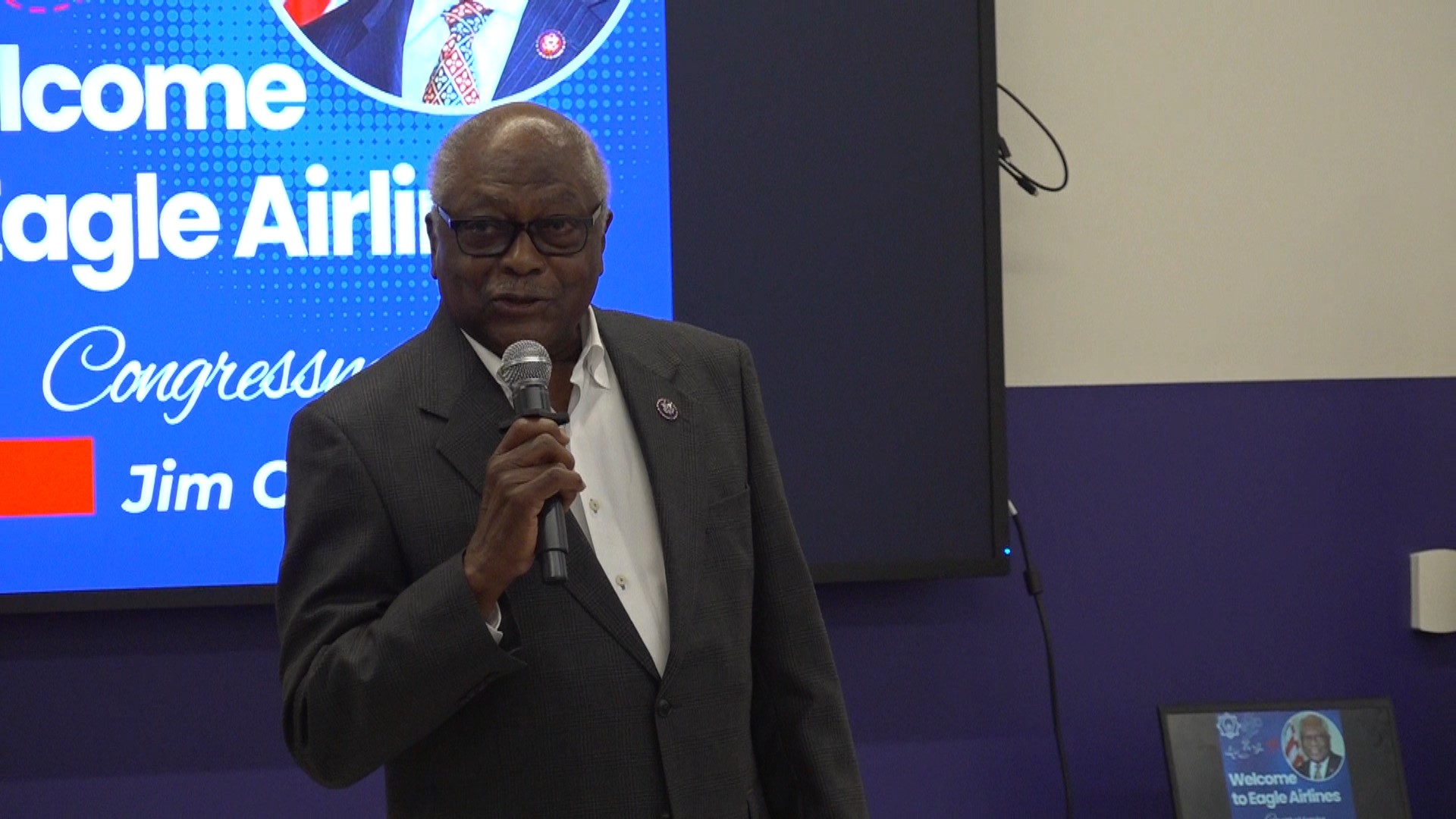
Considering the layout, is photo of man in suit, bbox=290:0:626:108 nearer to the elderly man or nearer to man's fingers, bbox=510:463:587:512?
the elderly man

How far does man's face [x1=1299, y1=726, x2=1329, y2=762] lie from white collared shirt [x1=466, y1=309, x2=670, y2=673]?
6.13 ft

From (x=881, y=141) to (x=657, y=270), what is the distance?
50cm

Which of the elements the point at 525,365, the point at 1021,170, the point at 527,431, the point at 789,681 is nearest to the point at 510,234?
the point at 525,365

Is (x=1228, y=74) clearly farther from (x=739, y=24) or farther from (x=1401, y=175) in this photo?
(x=739, y=24)

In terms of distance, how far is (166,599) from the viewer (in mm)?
2703

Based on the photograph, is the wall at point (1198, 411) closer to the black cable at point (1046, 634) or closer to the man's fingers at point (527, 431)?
the black cable at point (1046, 634)

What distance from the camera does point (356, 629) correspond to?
143 centimetres

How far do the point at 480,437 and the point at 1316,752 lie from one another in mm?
2094

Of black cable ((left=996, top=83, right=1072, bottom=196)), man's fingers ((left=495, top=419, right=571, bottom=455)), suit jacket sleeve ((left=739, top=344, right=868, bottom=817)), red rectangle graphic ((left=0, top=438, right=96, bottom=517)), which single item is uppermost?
black cable ((left=996, top=83, right=1072, bottom=196))

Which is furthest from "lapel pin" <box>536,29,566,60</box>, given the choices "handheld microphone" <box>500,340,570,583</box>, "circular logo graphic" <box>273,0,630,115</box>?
"handheld microphone" <box>500,340,570,583</box>

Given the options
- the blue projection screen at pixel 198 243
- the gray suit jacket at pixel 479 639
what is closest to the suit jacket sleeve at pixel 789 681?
the gray suit jacket at pixel 479 639

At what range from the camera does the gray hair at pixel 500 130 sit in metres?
1.51

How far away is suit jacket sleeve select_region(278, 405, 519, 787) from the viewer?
1.36m

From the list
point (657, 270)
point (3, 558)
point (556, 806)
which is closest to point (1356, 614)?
point (657, 270)
